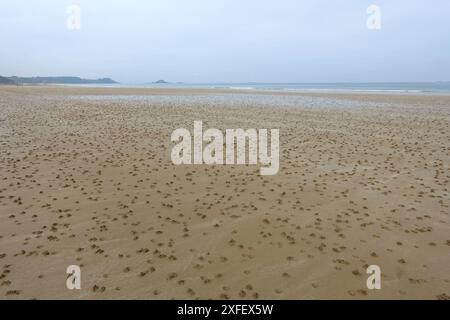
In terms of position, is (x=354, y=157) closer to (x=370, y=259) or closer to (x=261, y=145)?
(x=261, y=145)

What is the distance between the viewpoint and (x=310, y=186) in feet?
36.8

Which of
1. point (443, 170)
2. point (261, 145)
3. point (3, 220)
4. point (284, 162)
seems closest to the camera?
point (3, 220)

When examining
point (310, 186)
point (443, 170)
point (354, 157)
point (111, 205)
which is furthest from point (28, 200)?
point (443, 170)

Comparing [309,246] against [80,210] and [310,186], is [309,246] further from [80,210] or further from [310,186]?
[80,210]

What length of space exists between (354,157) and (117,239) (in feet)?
37.4

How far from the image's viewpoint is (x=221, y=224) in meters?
8.43

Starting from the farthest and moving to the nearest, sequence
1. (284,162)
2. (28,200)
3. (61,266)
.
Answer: (284,162), (28,200), (61,266)

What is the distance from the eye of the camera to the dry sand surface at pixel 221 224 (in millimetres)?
6176

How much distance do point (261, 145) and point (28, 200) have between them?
11.0m

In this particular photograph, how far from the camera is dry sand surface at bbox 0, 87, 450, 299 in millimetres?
6176

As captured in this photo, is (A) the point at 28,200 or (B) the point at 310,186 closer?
(A) the point at 28,200
